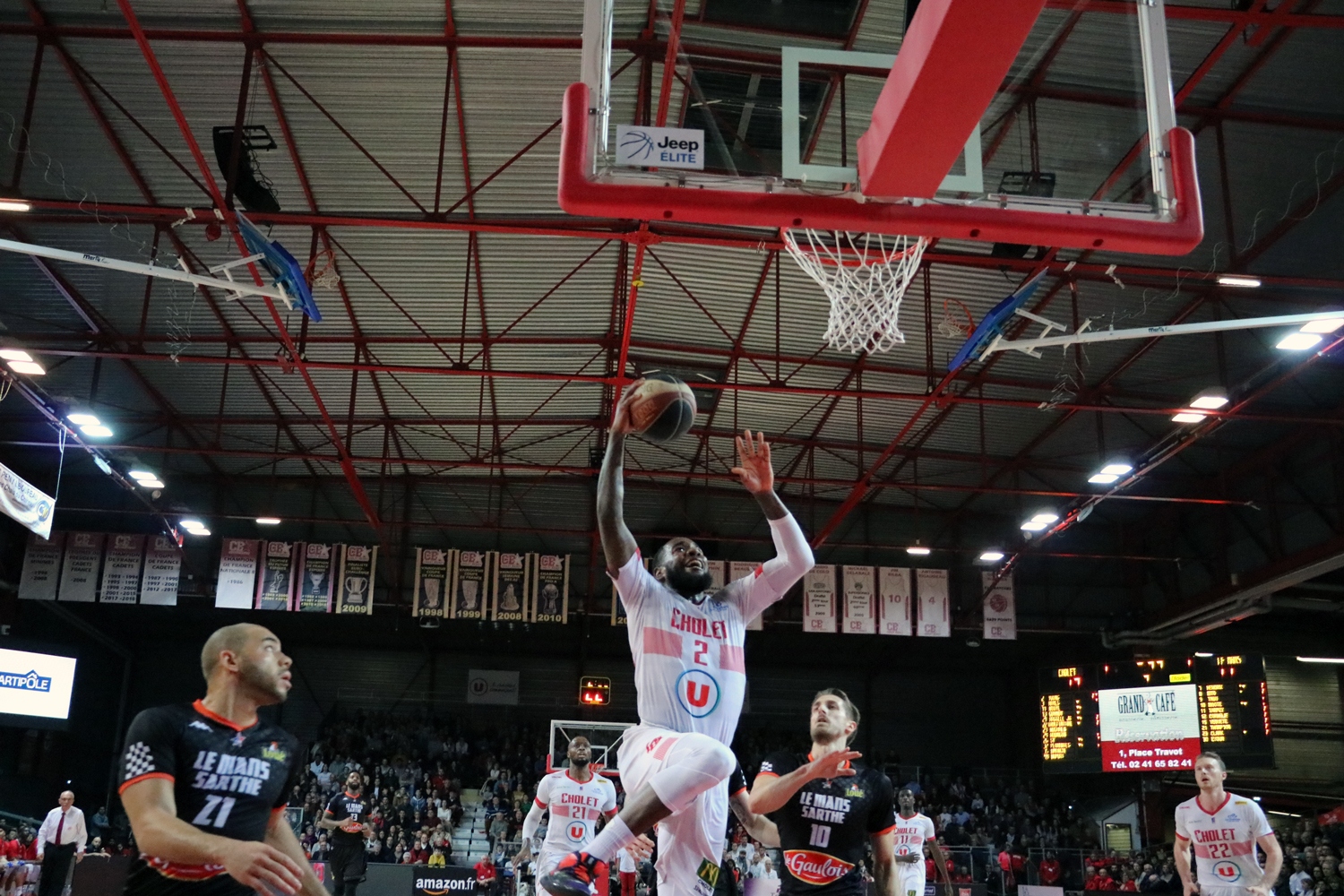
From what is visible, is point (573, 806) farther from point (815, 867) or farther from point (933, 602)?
point (933, 602)

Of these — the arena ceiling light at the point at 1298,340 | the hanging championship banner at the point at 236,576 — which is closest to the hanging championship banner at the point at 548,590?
the hanging championship banner at the point at 236,576

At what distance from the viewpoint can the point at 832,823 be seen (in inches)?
271

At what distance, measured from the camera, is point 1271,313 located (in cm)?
2020

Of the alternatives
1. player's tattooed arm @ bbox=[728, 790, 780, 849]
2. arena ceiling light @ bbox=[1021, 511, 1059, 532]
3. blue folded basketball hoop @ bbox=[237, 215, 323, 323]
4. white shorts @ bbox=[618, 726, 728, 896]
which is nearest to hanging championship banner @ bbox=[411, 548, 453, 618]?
blue folded basketball hoop @ bbox=[237, 215, 323, 323]

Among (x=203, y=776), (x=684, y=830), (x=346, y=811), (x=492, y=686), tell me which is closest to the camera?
(x=203, y=776)

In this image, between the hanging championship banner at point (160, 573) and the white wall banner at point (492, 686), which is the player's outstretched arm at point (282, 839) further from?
the white wall banner at point (492, 686)

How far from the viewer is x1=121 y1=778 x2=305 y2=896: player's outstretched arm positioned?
4090mm

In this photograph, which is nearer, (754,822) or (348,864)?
(754,822)

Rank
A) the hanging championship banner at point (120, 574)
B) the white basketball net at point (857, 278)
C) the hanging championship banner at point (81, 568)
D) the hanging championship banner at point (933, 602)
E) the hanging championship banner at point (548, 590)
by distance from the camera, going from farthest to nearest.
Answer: the hanging championship banner at point (548, 590) < the hanging championship banner at point (933, 602) < the hanging championship banner at point (120, 574) < the hanging championship banner at point (81, 568) < the white basketball net at point (857, 278)

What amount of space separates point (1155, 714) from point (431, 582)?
1838 cm

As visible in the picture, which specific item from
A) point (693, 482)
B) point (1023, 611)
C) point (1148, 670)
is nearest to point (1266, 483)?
point (1148, 670)

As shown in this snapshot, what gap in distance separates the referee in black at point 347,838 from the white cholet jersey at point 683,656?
12688 mm

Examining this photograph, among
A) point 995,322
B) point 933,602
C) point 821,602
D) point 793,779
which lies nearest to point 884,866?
point 793,779

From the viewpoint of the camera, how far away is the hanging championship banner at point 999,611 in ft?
99.8
